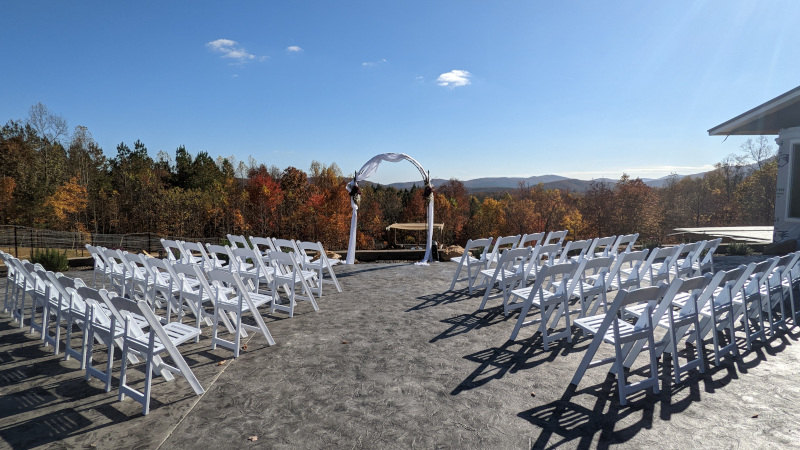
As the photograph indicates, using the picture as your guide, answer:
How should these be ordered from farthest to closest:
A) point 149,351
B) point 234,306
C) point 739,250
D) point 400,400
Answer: point 739,250 < point 234,306 < point 400,400 < point 149,351

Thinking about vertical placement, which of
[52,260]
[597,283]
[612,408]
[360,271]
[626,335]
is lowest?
[612,408]

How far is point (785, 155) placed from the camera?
10.6 metres

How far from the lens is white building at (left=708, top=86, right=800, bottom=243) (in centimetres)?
1038

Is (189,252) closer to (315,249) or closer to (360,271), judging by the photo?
(315,249)

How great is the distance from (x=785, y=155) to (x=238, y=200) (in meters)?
43.2

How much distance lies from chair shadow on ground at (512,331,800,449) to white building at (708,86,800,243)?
8973 mm

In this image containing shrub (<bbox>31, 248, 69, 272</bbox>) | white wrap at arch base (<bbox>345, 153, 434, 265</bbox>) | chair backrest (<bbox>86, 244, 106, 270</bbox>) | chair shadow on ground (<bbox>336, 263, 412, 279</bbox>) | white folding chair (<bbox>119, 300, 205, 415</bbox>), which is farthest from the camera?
white wrap at arch base (<bbox>345, 153, 434, 265</bbox>)

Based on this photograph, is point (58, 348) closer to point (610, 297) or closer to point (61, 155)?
point (610, 297)

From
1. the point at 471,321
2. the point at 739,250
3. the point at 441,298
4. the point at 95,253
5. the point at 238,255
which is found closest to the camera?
the point at 471,321

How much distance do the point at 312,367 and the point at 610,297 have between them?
456cm

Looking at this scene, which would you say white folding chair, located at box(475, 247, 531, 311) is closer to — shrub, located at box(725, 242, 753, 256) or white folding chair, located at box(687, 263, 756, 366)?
white folding chair, located at box(687, 263, 756, 366)

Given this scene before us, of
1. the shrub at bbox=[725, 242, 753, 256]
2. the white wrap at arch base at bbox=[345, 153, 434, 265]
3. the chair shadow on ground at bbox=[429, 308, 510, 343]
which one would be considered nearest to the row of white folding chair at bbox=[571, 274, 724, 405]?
the chair shadow on ground at bbox=[429, 308, 510, 343]

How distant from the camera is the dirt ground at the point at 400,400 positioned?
284cm

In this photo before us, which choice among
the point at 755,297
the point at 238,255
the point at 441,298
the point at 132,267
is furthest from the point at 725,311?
the point at 132,267
